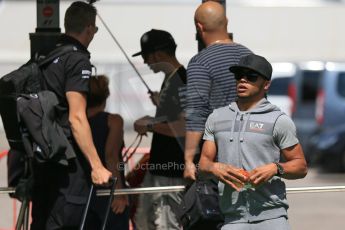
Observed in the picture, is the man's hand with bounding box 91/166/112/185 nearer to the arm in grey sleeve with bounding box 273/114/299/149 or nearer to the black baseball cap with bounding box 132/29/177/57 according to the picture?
the arm in grey sleeve with bounding box 273/114/299/149

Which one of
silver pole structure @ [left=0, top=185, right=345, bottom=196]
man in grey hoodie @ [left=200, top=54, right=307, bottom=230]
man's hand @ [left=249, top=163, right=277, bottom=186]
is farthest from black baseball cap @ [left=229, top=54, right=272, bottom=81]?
silver pole structure @ [left=0, top=185, right=345, bottom=196]

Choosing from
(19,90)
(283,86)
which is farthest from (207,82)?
(283,86)

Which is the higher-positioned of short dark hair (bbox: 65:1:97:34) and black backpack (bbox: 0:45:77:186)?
short dark hair (bbox: 65:1:97:34)

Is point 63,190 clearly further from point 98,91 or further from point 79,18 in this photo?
point 98,91

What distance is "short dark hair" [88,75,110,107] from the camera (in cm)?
604

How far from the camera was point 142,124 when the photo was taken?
20.5 feet

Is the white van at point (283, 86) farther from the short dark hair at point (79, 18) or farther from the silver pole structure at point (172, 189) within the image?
the short dark hair at point (79, 18)

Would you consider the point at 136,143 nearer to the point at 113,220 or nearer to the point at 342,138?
the point at 113,220

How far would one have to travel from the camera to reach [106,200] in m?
5.65

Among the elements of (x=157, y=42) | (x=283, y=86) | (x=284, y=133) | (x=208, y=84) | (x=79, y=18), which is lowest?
(x=283, y=86)

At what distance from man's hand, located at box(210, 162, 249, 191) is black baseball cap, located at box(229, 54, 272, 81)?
0.50 m

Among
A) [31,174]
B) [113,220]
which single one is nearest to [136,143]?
[113,220]

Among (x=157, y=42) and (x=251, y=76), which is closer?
(x=251, y=76)

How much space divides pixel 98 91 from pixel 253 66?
5.05 feet
